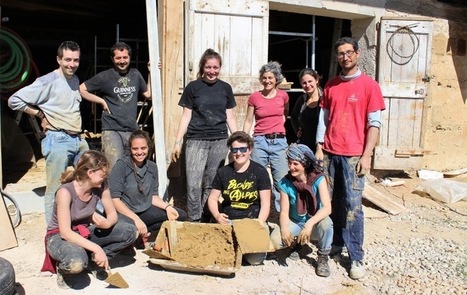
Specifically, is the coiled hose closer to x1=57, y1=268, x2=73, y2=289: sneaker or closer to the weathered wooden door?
x1=57, y1=268, x2=73, y2=289: sneaker

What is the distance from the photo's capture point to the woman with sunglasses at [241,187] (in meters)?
3.72

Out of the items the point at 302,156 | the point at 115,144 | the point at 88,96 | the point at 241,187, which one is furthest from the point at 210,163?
the point at 88,96

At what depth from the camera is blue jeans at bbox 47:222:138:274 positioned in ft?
9.68

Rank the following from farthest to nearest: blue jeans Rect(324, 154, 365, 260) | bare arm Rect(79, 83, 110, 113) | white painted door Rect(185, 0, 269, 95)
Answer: white painted door Rect(185, 0, 269, 95)
bare arm Rect(79, 83, 110, 113)
blue jeans Rect(324, 154, 365, 260)

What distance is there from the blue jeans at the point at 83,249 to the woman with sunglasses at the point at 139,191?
0.18 metres

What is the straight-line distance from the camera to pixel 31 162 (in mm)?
→ 6027

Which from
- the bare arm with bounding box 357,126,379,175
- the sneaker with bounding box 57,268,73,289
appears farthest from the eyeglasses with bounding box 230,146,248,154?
the sneaker with bounding box 57,268,73,289

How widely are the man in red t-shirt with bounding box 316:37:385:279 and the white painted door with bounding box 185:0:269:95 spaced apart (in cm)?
176

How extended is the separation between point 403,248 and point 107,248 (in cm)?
250

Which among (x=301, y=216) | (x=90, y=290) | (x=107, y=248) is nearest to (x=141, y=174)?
(x=107, y=248)

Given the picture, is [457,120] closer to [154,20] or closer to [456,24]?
[456,24]

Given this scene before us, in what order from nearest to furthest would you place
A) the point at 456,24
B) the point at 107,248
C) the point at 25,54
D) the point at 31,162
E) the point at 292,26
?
the point at 107,248
the point at 25,54
the point at 31,162
the point at 456,24
the point at 292,26

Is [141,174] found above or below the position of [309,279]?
above

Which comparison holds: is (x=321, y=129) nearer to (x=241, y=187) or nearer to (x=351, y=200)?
(x=351, y=200)
